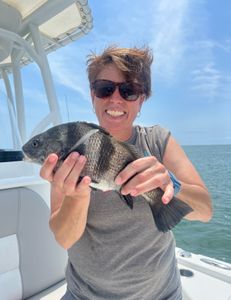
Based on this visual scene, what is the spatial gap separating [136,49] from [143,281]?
1.18 metres

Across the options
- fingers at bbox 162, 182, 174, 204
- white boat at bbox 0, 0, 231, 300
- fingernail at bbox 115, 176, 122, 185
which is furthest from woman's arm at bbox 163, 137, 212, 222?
white boat at bbox 0, 0, 231, 300

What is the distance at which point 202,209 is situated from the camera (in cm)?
148

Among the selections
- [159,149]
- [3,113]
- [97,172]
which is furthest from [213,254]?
[97,172]

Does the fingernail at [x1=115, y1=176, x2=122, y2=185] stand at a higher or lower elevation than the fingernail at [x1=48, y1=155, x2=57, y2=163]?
lower

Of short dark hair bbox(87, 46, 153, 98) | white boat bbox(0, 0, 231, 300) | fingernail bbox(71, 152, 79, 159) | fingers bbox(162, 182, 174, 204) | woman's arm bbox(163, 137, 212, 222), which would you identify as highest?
short dark hair bbox(87, 46, 153, 98)

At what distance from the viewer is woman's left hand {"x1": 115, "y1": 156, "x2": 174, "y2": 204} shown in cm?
108

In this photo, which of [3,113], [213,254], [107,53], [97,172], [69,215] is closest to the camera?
[97,172]

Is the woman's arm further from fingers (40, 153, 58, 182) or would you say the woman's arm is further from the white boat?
the white boat

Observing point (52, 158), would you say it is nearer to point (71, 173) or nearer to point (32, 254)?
point (71, 173)

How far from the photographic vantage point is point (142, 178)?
108 cm

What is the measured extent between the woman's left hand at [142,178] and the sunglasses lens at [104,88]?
52 cm

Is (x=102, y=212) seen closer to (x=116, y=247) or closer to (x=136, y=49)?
(x=116, y=247)

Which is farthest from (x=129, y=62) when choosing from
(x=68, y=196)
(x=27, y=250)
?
(x=27, y=250)

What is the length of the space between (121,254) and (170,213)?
38cm
